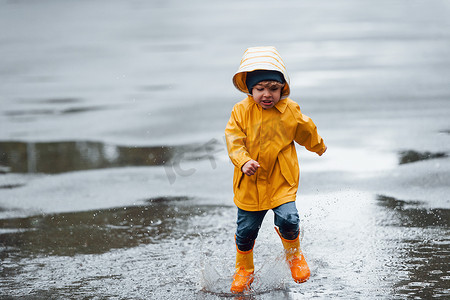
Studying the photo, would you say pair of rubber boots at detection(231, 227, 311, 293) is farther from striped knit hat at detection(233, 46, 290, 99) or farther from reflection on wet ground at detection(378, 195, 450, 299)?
striped knit hat at detection(233, 46, 290, 99)

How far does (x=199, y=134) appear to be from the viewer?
736 centimetres

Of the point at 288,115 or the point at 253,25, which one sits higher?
the point at 253,25

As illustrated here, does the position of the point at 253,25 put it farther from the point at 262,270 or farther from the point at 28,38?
the point at 262,270

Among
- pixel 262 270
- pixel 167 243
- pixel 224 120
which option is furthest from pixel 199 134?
pixel 262 270

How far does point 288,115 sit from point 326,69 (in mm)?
7090

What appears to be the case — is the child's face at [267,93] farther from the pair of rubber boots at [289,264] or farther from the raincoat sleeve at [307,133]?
the pair of rubber boots at [289,264]

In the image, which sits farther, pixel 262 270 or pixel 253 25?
pixel 253 25

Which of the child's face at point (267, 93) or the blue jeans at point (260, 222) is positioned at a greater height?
the child's face at point (267, 93)

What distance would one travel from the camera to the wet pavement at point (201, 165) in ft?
12.9

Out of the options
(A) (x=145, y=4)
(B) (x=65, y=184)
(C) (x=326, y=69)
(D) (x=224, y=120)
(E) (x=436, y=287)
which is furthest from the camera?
(A) (x=145, y=4)

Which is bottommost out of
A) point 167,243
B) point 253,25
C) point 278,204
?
point 167,243

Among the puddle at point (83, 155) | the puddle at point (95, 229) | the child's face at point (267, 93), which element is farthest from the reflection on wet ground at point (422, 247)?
the puddle at point (83, 155)

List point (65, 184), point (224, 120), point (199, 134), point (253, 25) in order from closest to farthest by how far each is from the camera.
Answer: point (65, 184), point (199, 134), point (224, 120), point (253, 25)

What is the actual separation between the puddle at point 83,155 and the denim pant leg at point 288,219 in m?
3.11
